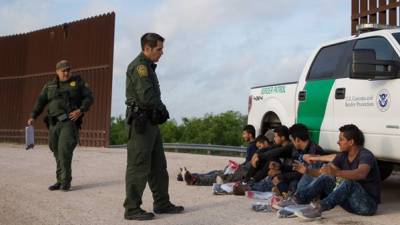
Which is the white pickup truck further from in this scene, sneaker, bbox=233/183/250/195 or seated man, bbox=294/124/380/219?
sneaker, bbox=233/183/250/195

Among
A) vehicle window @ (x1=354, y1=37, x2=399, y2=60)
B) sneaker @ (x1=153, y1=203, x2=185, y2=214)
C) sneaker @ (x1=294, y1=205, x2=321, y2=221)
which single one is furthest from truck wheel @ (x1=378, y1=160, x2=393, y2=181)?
sneaker @ (x1=153, y1=203, x2=185, y2=214)

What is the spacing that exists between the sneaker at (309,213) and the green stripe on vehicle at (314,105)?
1777mm

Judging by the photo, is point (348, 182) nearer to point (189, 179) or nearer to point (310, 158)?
point (310, 158)

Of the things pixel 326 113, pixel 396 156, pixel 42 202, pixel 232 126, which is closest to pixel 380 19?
pixel 326 113

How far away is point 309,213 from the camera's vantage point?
5902 millimetres

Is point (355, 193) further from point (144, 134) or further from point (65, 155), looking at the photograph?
point (65, 155)

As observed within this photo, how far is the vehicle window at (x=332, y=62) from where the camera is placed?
7418mm

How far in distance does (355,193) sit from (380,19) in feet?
19.1

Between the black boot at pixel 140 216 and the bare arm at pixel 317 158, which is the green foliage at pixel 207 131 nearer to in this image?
the bare arm at pixel 317 158

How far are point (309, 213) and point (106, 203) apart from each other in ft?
8.46

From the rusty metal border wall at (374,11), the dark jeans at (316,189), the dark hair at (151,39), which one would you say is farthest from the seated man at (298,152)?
the rusty metal border wall at (374,11)

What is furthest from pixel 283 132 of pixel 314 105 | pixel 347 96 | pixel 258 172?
pixel 347 96

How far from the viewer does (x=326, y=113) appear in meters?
7.44

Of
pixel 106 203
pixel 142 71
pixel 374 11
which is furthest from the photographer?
pixel 374 11
